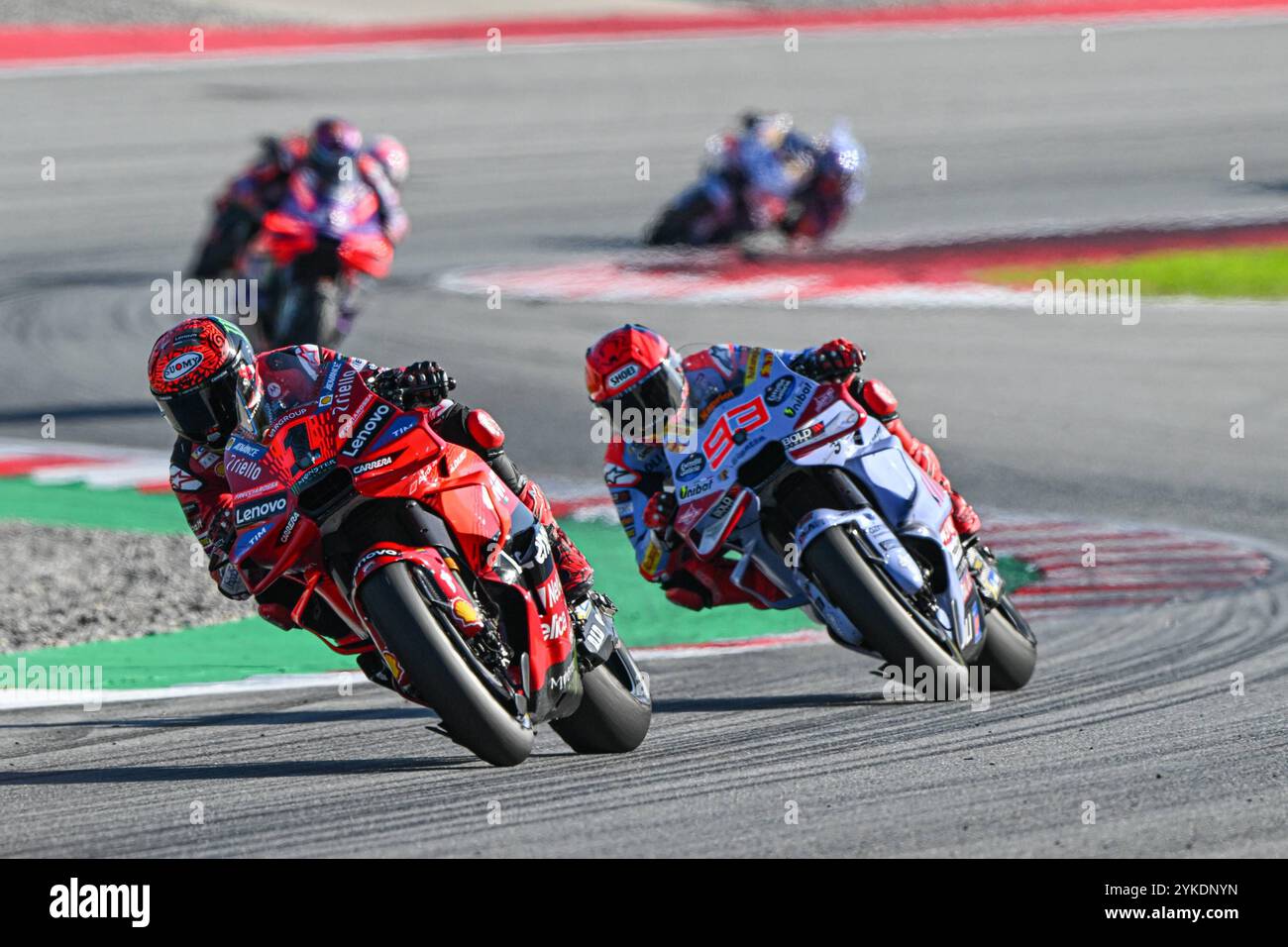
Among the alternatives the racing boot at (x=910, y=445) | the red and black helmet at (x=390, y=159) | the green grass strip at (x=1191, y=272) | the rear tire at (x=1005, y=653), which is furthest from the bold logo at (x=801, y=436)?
the green grass strip at (x=1191, y=272)

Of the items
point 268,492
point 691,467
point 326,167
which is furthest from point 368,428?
point 326,167

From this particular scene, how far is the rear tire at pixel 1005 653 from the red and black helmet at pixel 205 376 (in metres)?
2.88

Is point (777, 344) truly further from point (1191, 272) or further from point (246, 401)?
point (246, 401)

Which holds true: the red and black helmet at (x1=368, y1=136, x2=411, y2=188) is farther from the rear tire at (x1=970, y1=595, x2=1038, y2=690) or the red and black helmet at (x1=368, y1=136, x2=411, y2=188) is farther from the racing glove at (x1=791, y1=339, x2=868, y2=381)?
the rear tire at (x1=970, y1=595, x2=1038, y2=690)

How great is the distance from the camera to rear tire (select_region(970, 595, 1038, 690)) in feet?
24.9

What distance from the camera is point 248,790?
20.0 feet

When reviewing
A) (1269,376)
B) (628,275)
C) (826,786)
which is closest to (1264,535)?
(1269,376)

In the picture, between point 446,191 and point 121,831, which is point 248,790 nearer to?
point 121,831

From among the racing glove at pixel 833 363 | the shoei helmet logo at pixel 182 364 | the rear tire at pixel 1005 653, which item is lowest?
the rear tire at pixel 1005 653

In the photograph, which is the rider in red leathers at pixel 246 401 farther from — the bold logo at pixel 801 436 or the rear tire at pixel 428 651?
the bold logo at pixel 801 436

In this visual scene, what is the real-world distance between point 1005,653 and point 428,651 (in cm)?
280

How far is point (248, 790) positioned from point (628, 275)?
41.7 feet

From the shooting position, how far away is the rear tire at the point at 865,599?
6.86 metres

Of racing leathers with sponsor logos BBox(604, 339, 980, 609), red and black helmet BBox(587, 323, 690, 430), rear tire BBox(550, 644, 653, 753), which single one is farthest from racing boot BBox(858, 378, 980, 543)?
rear tire BBox(550, 644, 653, 753)
